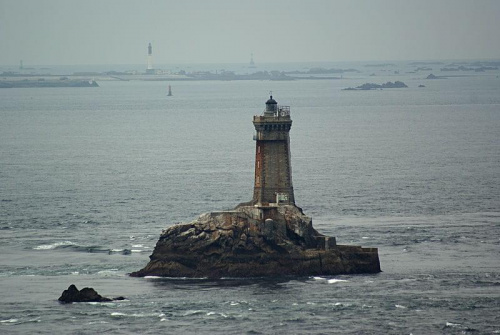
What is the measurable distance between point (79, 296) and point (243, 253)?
12.6 m

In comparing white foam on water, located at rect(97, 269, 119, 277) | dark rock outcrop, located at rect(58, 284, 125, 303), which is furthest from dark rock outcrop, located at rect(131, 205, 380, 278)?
dark rock outcrop, located at rect(58, 284, 125, 303)

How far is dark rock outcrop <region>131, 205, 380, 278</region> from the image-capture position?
8912 cm

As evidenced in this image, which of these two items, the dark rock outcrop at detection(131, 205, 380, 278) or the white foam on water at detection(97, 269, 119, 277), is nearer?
the dark rock outcrop at detection(131, 205, 380, 278)

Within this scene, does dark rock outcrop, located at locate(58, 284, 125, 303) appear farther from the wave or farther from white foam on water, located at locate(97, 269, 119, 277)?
the wave

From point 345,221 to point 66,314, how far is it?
117ft

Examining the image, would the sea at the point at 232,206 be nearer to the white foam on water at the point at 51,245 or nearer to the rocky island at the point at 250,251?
the white foam on water at the point at 51,245

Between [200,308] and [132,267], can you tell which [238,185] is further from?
[200,308]

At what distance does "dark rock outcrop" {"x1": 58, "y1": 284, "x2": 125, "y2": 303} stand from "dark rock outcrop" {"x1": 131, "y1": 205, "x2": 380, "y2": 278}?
7890 millimetres

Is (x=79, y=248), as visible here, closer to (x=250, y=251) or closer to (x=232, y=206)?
(x=250, y=251)

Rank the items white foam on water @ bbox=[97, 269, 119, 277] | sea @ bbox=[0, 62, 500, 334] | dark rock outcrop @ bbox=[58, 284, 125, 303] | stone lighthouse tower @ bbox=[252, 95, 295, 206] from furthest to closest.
Result: 1. stone lighthouse tower @ bbox=[252, 95, 295, 206]
2. white foam on water @ bbox=[97, 269, 119, 277]
3. dark rock outcrop @ bbox=[58, 284, 125, 303]
4. sea @ bbox=[0, 62, 500, 334]

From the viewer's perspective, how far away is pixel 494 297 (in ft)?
266

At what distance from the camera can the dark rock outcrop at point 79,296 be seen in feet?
267

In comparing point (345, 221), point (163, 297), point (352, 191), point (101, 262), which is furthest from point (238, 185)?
point (163, 297)

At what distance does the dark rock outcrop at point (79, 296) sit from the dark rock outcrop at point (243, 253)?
7.89 metres
